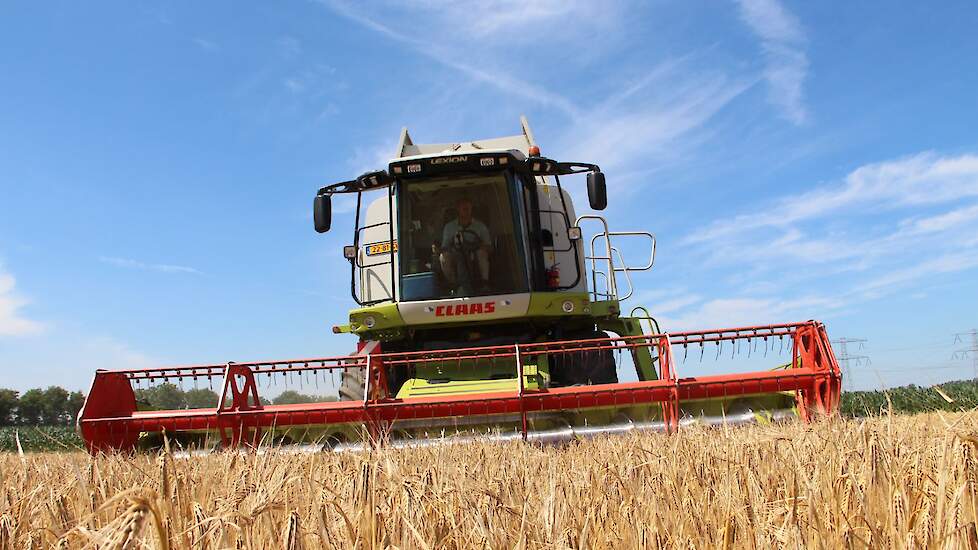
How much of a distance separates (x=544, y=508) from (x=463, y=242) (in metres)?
5.70

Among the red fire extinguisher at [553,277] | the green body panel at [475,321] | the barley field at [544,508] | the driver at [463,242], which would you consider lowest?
the barley field at [544,508]

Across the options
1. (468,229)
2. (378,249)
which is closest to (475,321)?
(468,229)

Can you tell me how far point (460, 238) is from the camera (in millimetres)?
6941

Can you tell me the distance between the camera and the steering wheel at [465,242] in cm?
690

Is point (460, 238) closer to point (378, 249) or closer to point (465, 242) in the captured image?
point (465, 242)

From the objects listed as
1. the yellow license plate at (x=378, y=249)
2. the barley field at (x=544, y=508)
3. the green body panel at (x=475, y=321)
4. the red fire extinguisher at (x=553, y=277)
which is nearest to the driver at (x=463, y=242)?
the green body panel at (x=475, y=321)

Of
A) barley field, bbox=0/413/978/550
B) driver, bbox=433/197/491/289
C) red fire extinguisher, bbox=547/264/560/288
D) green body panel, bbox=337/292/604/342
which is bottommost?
barley field, bbox=0/413/978/550

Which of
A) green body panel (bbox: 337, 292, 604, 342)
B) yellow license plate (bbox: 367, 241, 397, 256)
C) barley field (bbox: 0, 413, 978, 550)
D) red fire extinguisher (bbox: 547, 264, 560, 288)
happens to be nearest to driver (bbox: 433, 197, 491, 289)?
green body panel (bbox: 337, 292, 604, 342)

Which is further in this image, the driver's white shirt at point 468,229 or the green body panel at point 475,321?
the driver's white shirt at point 468,229

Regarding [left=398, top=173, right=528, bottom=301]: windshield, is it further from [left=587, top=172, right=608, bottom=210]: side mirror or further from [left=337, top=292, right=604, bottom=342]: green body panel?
[left=587, top=172, right=608, bottom=210]: side mirror

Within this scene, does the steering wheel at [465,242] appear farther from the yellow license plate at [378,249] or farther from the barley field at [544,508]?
the barley field at [544,508]

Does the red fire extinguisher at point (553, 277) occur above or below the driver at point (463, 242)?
below

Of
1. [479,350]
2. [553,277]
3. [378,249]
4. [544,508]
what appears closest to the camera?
[544,508]

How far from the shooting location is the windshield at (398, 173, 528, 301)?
22.4ft
